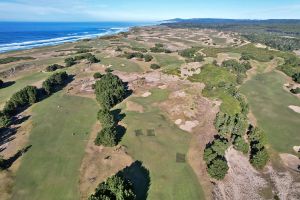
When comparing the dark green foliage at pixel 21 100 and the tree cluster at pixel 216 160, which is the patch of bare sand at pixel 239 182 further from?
the dark green foliage at pixel 21 100

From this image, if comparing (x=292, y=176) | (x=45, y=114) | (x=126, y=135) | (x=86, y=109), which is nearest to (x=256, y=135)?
(x=292, y=176)

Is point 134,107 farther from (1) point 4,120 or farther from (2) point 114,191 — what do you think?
(2) point 114,191

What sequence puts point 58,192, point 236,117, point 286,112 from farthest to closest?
point 286,112 → point 236,117 → point 58,192

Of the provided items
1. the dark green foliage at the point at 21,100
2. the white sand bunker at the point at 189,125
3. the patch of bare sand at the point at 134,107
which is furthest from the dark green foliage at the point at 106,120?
the dark green foliage at the point at 21,100

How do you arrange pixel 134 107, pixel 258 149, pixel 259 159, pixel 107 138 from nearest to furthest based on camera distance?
pixel 259 159, pixel 107 138, pixel 258 149, pixel 134 107

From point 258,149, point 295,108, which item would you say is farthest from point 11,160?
point 295,108

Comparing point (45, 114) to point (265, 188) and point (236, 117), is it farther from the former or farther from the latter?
point (265, 188)

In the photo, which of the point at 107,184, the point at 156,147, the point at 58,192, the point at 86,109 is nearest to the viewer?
the point at 107,184
